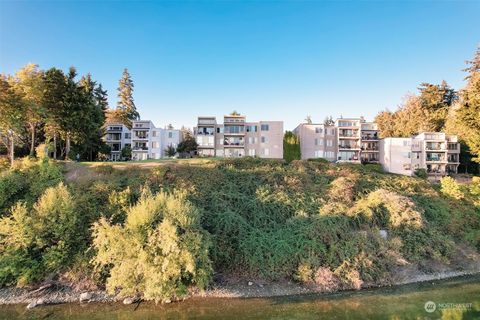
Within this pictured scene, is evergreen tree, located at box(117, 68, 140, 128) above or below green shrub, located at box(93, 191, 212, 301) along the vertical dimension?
above

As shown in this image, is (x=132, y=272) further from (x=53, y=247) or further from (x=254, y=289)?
(x=254, y=289)

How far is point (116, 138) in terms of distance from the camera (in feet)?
198

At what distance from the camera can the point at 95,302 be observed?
56.3 ft

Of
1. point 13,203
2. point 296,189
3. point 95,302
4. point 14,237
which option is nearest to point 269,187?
point 296,189

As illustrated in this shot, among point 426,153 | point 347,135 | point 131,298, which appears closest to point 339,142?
point 347,135

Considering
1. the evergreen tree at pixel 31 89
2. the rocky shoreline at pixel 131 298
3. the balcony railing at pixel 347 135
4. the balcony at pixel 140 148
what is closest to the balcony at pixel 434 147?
the balcony railing at pixel 347 135

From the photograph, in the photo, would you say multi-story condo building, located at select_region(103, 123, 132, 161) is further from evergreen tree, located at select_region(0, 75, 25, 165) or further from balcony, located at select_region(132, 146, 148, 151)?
evergreen tree, located at select_region(0, 75, 25, 165)

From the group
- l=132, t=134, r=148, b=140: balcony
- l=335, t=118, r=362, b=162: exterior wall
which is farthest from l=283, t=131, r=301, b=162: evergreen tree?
l=132, t=134, r=148, b=140: balcony

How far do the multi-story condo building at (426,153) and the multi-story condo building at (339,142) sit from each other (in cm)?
368

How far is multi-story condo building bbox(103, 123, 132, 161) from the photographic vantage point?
59.5 metres

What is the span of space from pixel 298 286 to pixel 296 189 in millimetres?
10182

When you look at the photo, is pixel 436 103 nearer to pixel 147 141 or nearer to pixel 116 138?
pixel 147 141
